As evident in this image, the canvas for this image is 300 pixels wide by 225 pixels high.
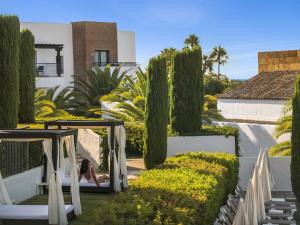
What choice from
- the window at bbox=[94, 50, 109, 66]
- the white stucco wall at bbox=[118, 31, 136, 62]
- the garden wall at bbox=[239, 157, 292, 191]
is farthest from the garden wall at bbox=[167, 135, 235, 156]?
the white stucco wall at bbox=[118, 31, 136, 62]

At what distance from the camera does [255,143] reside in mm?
25484

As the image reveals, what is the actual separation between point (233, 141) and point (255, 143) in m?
1.95

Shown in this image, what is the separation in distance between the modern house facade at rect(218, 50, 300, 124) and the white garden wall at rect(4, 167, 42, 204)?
71.9 ft

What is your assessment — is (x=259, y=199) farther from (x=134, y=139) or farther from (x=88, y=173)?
(x=134, y=139)

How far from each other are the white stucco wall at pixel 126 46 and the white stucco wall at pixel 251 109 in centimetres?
1170

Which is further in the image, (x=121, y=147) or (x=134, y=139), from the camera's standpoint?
(x=134, y=139)

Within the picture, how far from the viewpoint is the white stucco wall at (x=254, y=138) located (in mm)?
24889

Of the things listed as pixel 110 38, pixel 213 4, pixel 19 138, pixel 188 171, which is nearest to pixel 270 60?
pixel 110 38

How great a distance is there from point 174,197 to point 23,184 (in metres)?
7.03

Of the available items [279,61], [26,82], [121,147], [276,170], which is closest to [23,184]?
A: [121,147]

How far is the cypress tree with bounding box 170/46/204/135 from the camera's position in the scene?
2439 cm

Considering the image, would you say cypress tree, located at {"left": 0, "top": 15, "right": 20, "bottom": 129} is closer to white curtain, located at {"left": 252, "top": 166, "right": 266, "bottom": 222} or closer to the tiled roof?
white curtain, located at {"left": 252, "top": 166, "right": 266, "bottom": 222}

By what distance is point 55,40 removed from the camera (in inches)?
1711

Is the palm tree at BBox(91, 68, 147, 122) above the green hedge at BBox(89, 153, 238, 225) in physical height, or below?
above
